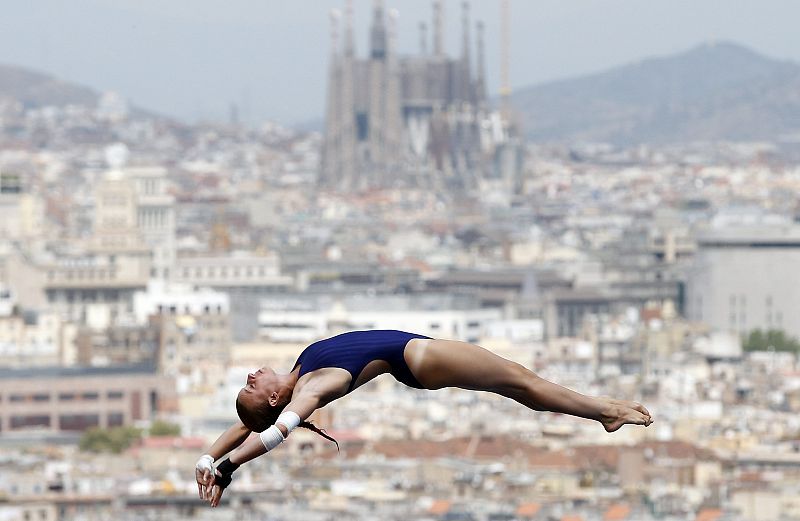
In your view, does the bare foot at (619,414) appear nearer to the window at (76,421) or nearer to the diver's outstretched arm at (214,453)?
the diver's outstretched arm at (214,453)

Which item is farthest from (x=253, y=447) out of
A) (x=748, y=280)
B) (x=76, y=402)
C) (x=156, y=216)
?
(x=156, y=216)

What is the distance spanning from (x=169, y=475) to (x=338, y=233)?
99808 mm

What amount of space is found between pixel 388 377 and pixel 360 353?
6770 centimetres

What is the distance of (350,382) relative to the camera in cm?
768

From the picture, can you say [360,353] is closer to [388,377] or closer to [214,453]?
[214,453]

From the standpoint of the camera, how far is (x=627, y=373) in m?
83.6

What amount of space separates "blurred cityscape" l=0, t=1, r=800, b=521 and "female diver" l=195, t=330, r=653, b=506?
135ft

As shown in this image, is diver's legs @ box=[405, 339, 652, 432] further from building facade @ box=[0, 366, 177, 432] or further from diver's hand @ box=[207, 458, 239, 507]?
building facade @ box=[0, 366, 177, 432]

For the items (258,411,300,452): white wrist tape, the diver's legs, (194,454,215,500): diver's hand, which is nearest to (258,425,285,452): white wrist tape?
(258,411,300,452): white wrist tape

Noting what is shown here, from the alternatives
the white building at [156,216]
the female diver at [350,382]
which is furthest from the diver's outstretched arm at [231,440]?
the white building at [156,216]

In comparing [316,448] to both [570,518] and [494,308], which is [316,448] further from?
[494,308]

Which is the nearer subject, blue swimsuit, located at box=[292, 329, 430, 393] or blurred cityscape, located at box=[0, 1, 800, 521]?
blue swimsuit, located at box=[292, 329, 430, 393]

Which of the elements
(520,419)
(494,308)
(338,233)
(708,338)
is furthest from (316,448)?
(338,233)

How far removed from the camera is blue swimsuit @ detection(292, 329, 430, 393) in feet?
25.3
